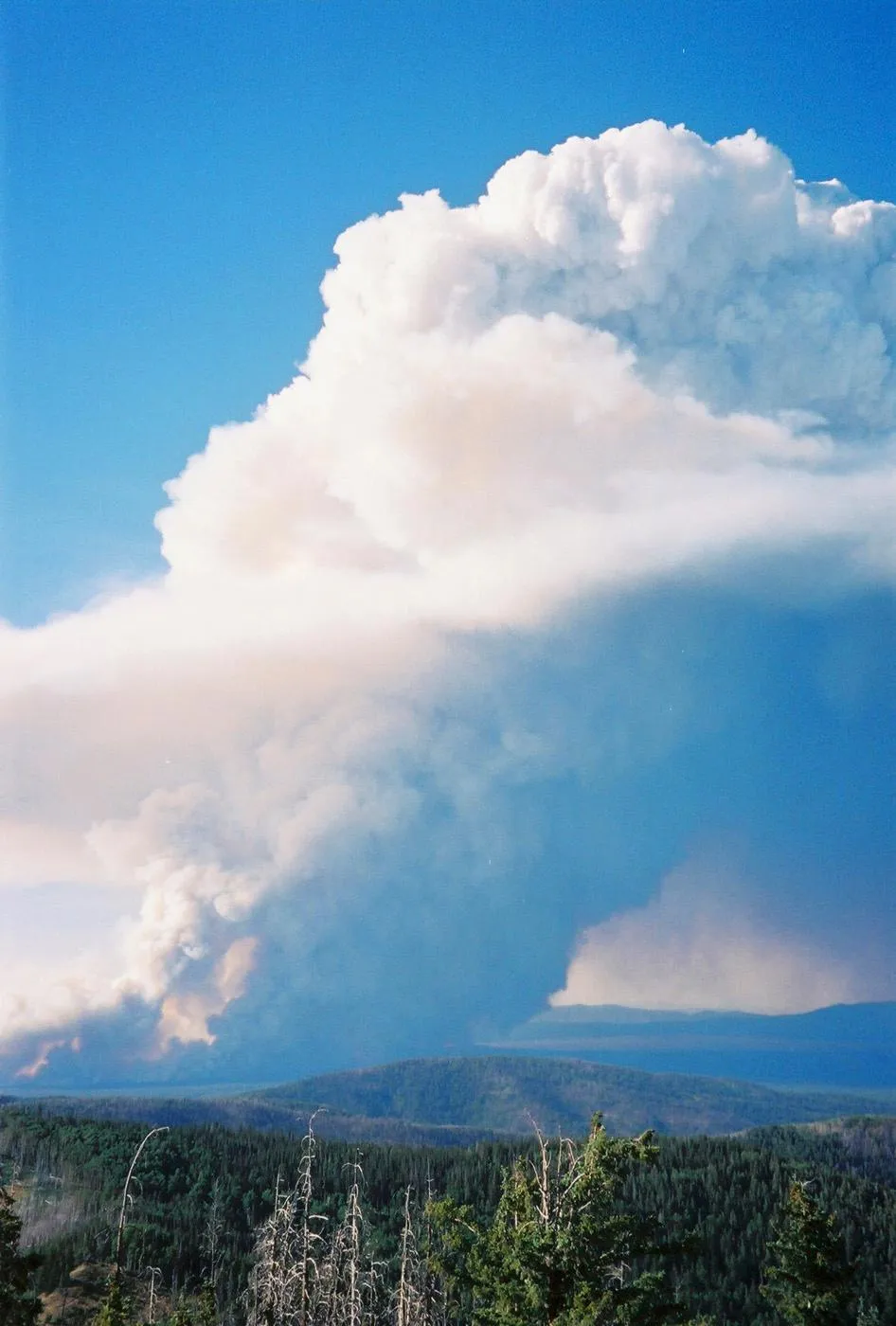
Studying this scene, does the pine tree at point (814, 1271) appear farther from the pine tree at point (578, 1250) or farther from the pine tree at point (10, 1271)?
the pine tree at point (10, 1271)

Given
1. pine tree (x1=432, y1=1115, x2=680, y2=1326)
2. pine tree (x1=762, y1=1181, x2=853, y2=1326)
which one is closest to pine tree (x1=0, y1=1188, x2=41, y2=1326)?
pine tree (x1=432, y1=1115, x2=680, y2=1326)

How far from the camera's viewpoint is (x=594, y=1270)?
3084 cm

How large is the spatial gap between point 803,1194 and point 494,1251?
1067 inches

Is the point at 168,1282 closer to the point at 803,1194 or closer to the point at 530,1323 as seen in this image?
the point at 803,1194

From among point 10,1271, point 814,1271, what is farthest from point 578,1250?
point 10,1271

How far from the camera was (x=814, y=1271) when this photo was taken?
51.7 metres

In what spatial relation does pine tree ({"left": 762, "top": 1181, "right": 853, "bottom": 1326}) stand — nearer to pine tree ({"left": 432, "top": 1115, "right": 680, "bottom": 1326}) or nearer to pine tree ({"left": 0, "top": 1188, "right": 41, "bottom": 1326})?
pine tree ({"left": 432, "top": 1115, "right": 680, "bottom": 1326})

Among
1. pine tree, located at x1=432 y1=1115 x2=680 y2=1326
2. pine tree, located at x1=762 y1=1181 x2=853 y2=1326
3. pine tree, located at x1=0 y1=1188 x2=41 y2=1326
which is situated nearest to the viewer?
pine tree, located at x1=432 y1=1115 x2=680 y2=1326

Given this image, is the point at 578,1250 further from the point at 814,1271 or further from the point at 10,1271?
the point at 10,1271

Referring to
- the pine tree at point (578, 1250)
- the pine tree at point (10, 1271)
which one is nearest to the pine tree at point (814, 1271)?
the pine tree at point (578, 1250)

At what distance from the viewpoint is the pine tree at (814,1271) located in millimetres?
51500

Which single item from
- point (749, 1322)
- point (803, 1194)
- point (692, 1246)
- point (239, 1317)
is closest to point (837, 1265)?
point (803, 1194)

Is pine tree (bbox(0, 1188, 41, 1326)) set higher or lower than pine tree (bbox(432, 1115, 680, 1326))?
lower

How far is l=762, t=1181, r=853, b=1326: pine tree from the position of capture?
5150 centimetres
